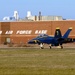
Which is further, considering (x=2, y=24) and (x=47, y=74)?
(x=2, y=24)

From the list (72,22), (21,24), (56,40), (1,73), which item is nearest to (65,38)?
(56,40)

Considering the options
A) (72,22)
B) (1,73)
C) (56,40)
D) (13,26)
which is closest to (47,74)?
(1,73)

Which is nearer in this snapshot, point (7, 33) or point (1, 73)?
point (1, 73)

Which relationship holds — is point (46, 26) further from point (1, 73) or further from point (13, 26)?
point (1, 73)

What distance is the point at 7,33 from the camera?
10919 cm

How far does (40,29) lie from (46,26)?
6.64ft

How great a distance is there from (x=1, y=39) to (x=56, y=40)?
37971 millimetres

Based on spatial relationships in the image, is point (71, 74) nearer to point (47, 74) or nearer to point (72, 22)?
point (47, 74)

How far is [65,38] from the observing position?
74188 mm

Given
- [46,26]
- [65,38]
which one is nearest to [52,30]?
[46,26]

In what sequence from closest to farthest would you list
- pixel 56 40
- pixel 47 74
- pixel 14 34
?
pixel 47 74 → pixel 56 40 → pixel 14 34

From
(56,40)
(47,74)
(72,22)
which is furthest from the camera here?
(72,22)

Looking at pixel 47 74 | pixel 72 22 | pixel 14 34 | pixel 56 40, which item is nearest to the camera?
pixel 47 74

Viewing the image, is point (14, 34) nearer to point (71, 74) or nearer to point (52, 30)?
point (52, 30)
